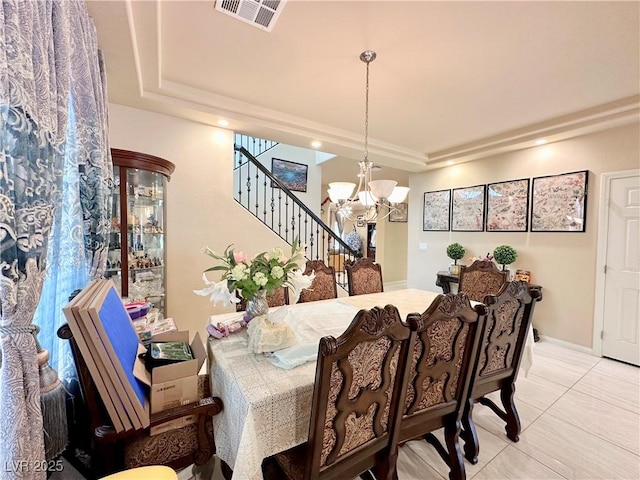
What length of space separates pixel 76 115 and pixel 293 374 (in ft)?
5.55

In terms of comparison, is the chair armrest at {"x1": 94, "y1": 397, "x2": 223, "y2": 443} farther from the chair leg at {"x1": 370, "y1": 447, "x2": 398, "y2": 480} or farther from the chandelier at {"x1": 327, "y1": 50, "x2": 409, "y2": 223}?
the chandelier at {"x1": 327, "y1": 50, "x2": 409, "y2": 223}

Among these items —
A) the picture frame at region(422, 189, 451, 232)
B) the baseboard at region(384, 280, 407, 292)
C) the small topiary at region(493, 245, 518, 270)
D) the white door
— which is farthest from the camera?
the baseboard at region(384, 280, 407, 292)

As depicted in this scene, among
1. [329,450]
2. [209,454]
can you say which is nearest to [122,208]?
[209,454]

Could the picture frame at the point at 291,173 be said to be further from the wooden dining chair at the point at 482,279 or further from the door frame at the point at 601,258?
the door frame at the point at 601,258

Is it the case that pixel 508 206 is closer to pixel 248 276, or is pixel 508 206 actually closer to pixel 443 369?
pixel 443 369

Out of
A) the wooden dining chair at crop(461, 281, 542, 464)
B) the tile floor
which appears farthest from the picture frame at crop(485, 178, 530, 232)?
the wooden dining chair at crop(461, 281, 542, 464)

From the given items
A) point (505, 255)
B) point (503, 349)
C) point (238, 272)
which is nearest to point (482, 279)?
point (503, 349)

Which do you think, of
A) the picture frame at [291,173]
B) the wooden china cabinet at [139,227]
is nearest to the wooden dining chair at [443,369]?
the wooden china cabinet at [139,227]

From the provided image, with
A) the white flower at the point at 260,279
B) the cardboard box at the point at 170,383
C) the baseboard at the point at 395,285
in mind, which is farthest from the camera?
the baseboard at the point at 395,285

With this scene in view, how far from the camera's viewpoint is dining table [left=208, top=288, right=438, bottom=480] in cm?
100

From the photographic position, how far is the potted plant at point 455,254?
422 cm

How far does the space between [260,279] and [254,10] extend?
5.38ft

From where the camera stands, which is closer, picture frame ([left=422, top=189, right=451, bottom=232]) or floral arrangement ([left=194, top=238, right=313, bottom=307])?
floral arrangement ([left=194, top=238, right=313, bottom=307])

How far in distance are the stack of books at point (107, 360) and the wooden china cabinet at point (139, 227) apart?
1.26 m
